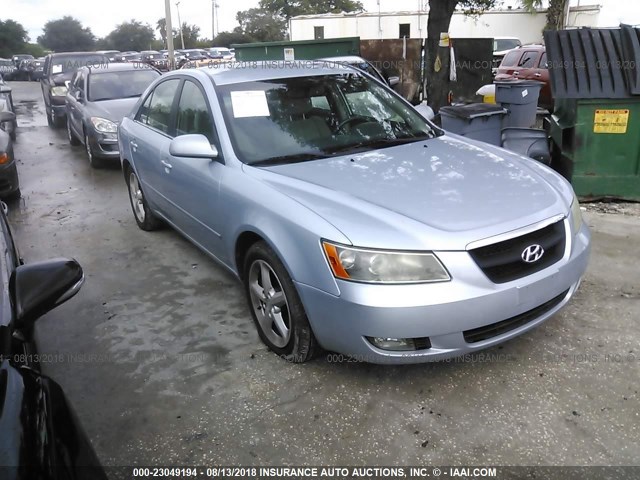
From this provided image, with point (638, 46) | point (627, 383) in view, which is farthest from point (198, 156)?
point (638, 46)

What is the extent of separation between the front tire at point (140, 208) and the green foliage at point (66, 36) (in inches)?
3312

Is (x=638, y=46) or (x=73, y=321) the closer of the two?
(x=73, y=321)

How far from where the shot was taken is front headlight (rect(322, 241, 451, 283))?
249 centimetres

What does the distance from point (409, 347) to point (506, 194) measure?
0.99 metres

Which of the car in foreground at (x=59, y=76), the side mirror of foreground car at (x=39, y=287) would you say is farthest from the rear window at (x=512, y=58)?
the side mirror of foreground car at (x=39, y=287)

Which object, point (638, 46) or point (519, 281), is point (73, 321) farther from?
point (638, 46)

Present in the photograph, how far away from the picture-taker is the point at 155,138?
4.62 meters

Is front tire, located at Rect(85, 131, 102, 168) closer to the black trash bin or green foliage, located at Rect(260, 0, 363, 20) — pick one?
Answer: the black trash bin

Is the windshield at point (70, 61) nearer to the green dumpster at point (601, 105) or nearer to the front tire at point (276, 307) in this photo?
the green dumpster at point (601, 105)

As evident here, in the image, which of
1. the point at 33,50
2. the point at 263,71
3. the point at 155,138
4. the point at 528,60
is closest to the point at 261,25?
the point at 33,50

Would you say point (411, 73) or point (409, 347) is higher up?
point (411, 73)

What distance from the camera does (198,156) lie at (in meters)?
3.40

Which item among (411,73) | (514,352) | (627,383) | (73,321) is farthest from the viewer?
(411,73)

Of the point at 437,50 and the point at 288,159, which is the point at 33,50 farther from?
the point at 288,159
